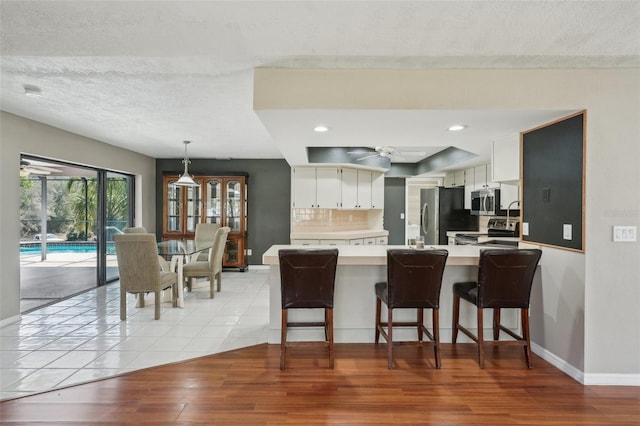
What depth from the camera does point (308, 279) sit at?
2506 mm

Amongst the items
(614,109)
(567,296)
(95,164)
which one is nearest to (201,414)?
(567,296)

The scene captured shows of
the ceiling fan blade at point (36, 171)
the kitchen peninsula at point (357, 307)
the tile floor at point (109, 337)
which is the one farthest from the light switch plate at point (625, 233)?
the ceiling fan blade at point (36, 171)

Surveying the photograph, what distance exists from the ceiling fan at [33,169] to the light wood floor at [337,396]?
3064 mm

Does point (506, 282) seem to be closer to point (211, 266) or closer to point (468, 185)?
point (468, 185)

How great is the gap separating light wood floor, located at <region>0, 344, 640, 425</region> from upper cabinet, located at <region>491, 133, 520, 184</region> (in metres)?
1.72

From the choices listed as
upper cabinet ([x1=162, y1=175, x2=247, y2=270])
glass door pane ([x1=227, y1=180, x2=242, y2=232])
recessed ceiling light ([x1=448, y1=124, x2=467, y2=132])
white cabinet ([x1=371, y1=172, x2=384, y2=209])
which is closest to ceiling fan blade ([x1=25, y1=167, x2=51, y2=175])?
upper cabinet ([x1=162, y1=175, x2=247, y2=270])

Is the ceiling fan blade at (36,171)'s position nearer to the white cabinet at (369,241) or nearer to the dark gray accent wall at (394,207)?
the white cabinet at (369,241)

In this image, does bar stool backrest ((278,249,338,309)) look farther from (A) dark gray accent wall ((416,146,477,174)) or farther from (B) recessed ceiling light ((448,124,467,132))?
(A) dark gray accent wall ((416,146,477,174))

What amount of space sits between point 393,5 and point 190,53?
1353 mm

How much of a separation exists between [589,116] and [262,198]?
17.9 ft

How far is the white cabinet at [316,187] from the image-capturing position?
234 inches

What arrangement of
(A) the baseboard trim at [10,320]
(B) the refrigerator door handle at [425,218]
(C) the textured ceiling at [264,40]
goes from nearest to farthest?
1. (C) the textured ceiling at [264,40]
2. (A) the baseboard trim at [10,320]
3. (B) the refrigerator door handle at [425,218]

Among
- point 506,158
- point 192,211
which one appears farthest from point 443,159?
point 192,211

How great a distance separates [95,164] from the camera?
4.97 metres
